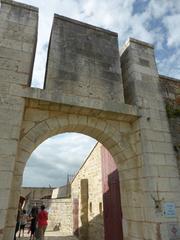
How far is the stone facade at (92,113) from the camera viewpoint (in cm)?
297

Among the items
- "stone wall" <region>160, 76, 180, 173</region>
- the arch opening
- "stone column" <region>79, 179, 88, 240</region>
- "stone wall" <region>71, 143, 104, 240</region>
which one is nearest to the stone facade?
"stone wall" <region>160, 76, 180, 173</region>

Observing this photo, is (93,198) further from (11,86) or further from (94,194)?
(11,86)

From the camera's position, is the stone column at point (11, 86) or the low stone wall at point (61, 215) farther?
the low stone wall at point (61, 215)

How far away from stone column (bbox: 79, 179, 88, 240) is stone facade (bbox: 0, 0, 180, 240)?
17.6 ft

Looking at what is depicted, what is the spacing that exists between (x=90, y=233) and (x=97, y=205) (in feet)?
5.53

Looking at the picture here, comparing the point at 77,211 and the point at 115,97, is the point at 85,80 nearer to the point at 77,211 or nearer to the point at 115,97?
the point at 115,97

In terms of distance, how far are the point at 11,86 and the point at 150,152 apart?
2.60 m

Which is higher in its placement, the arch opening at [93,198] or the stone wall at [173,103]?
the stone wall at [173,103]

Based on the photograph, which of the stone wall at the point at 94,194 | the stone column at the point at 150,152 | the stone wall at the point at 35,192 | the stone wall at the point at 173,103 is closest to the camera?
the stone column at the point at 150,152

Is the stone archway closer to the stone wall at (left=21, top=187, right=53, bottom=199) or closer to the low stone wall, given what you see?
the low stone wall

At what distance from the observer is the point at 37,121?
3264mm

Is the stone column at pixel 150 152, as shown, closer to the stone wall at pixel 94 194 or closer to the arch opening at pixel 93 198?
the arch opening at pixel 93 198

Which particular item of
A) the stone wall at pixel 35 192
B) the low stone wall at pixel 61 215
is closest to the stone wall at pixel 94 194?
the low stone wall at pixel 61 215

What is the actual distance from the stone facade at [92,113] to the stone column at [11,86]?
1 centimetres
